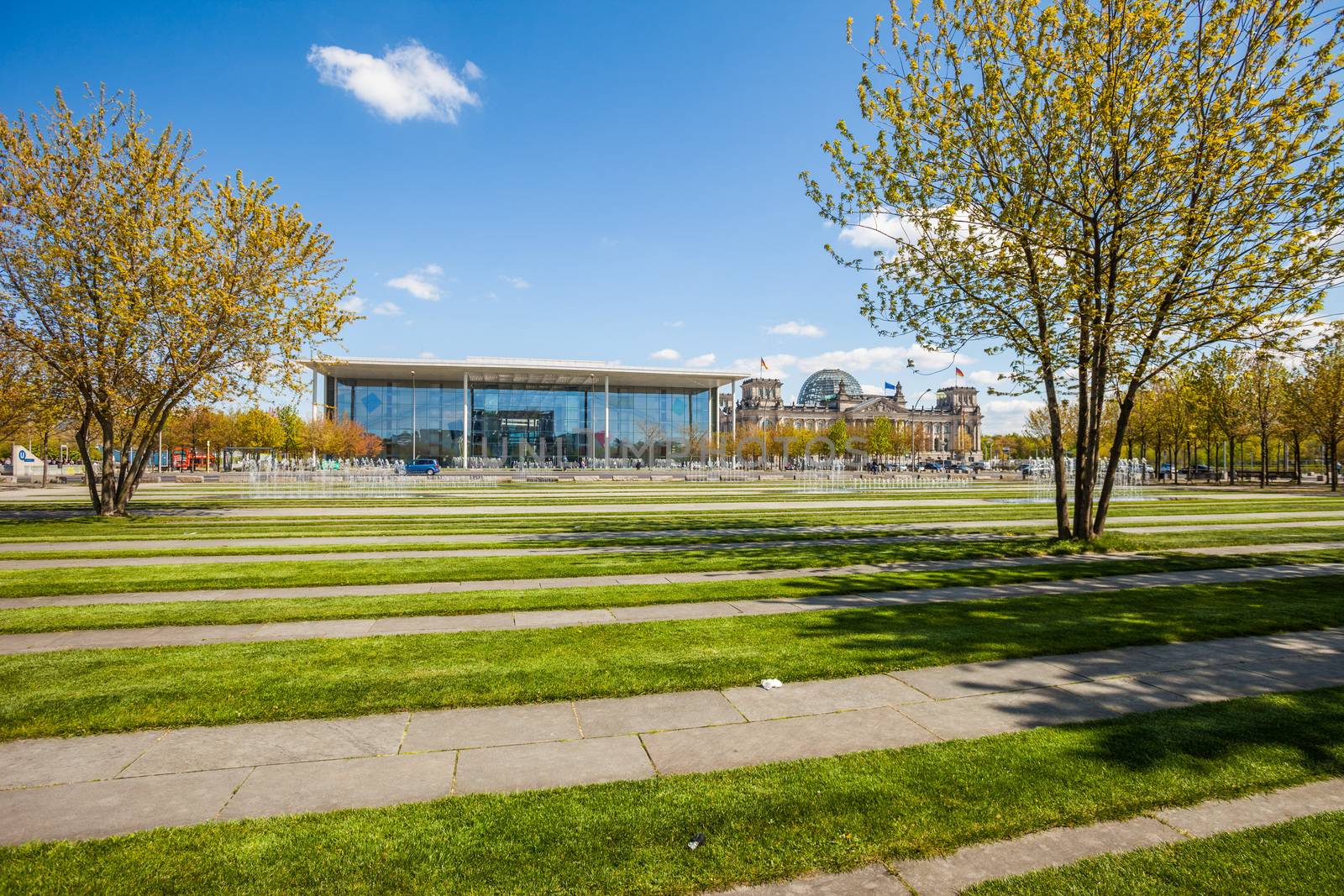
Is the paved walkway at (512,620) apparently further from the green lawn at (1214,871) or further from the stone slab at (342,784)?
the green lawn at (1214,871)

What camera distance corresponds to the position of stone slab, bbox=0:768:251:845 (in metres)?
3.87

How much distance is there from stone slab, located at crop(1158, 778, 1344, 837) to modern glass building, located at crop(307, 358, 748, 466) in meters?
85.6

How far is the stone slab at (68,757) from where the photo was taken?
452 centimetres

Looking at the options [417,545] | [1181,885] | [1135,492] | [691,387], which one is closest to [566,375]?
[691,387]

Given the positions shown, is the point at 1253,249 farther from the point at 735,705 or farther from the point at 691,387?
the point at 691,387

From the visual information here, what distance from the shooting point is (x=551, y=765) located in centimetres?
464

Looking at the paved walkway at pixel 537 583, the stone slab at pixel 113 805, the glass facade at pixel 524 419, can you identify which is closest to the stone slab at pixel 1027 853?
the stone slab at pixel 113 805

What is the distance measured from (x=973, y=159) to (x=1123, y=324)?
15.4 feet

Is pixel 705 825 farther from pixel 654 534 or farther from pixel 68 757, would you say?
pixel 654 534

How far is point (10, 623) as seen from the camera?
8.35 metres

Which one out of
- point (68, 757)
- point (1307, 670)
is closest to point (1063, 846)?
point (1307, 670)

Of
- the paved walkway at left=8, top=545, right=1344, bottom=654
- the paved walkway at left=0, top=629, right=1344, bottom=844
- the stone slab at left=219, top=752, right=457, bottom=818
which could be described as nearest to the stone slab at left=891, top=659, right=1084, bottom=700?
the paved walkway at left=0, top=629, right=1344, bottom=844

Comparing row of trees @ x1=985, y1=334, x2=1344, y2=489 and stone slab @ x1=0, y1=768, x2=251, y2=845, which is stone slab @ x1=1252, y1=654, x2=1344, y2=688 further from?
row of trees @ x1=985, y1=334, x2=1344, y2=489

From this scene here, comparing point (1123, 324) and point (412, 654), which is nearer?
point (412, 654)
